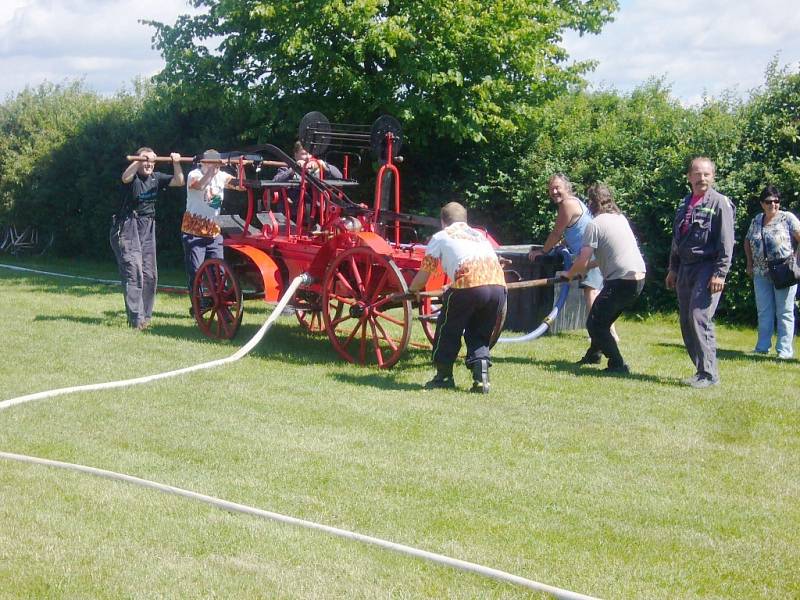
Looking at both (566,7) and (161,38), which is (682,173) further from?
(161,38)

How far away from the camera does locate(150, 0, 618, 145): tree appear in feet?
46.6

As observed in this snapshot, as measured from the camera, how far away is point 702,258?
27.2 feet

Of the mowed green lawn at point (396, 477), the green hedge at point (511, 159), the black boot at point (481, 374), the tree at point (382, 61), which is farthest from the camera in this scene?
the tree at point (382, 61)

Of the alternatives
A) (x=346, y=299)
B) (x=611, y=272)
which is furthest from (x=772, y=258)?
(x=346, y=299)

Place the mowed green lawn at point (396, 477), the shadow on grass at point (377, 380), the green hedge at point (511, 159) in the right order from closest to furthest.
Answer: the mowed green lawn at point (396, 477) < the shadow on grass at point (377, 380) < the green hedge at point (511, 159)

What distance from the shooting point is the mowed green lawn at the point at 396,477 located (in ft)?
14.7

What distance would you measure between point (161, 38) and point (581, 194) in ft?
23.9

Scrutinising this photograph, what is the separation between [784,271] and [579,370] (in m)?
2.49

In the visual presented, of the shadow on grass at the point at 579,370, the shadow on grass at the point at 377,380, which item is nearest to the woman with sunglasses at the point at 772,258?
the shadow on grass at the point at 579,370

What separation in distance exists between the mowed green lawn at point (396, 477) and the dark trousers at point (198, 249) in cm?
130

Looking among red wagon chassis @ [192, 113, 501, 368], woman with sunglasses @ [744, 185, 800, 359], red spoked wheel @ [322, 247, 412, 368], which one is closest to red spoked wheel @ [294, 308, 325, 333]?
red wagon chassis @ [192, 113, 501, 368]

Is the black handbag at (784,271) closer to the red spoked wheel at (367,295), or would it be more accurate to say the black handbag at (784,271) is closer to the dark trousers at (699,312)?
the dark trousers at (699,312)

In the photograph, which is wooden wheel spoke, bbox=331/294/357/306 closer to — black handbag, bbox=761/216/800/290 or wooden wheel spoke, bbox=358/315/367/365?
wooden wheel spoke, bbox=358/315/367/365

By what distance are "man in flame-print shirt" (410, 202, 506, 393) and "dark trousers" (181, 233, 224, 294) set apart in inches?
139
